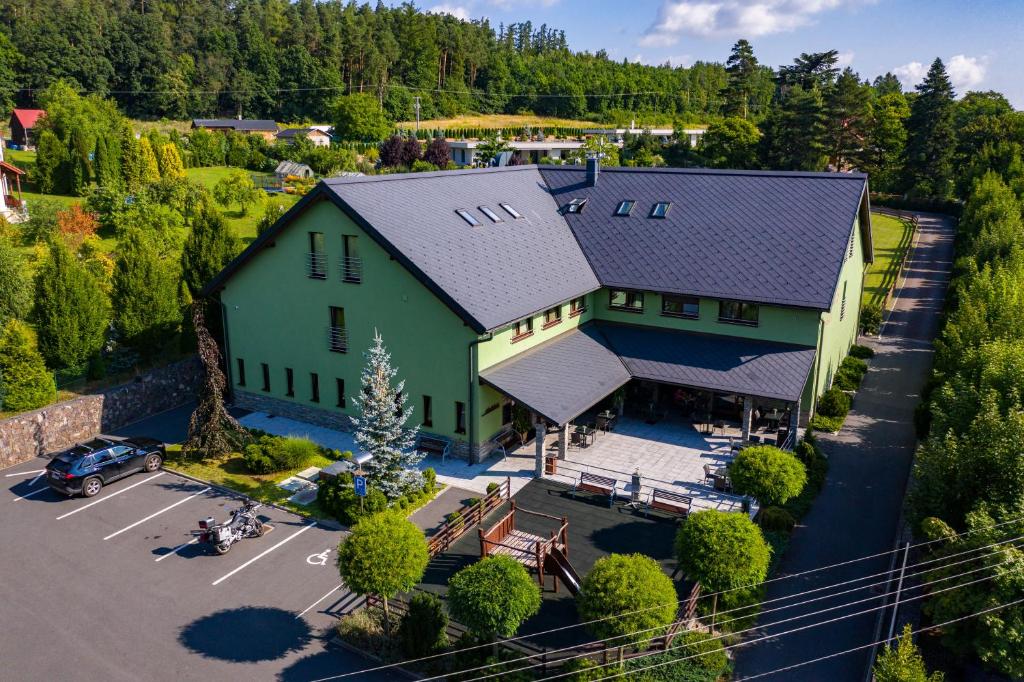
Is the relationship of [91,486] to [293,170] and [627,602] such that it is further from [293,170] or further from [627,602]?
[293,170]

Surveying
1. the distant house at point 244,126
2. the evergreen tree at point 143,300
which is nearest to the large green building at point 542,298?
the evergreen tree at point 143,300

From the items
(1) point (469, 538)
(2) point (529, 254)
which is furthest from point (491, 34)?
(1) point (469, 538)

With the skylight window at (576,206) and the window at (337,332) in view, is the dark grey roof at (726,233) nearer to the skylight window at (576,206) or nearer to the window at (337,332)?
the skylight window at (576,206)

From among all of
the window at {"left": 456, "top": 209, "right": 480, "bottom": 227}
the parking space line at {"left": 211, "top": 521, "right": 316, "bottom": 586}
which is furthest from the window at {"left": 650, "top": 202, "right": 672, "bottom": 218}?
the parking space line at {"left": 211, "top": 521, "right": 316, "bottom": 586}

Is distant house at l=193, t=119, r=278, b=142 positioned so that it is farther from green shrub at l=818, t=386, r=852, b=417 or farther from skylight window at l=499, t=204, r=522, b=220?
green shrub at l=818, t=386, r=852, b=417

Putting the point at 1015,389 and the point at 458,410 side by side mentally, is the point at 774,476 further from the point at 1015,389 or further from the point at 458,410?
the point at 458,410

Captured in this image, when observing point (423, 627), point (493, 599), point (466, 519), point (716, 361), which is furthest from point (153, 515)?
point (716, 361)
